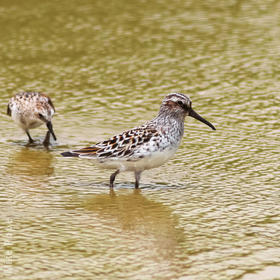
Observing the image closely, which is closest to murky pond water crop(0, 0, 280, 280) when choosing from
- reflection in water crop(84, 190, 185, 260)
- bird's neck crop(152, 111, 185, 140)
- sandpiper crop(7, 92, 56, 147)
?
reflection in water crop(84, 190, 185, 260)

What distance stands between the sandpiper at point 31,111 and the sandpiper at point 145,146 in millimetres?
2439

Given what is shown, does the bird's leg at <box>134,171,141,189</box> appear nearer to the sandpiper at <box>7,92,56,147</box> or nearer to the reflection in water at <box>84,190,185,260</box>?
the reflection in water at <box>84,190,185,260</box>

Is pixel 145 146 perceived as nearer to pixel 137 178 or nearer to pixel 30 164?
pixel 137 178

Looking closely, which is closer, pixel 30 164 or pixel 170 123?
pixel 170 123

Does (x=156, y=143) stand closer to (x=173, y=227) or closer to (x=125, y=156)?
(x=125, y=156)

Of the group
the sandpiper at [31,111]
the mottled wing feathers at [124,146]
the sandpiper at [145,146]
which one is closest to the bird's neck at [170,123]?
the sandpiper at [145,146]

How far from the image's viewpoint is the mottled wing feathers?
34.3ft

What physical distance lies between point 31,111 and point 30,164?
4.15 ft

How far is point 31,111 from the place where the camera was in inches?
514

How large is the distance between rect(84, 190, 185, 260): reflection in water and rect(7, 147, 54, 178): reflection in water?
152cm

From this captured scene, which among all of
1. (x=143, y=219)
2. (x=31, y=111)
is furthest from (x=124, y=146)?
(x=31, y=111)

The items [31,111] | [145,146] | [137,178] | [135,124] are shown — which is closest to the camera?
[145,146]

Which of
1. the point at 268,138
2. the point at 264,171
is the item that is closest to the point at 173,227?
the point at 264,171

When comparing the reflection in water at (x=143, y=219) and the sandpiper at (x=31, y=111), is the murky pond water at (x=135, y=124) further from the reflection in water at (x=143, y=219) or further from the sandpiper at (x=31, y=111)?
the sandpiper at (x=31, y=111)
